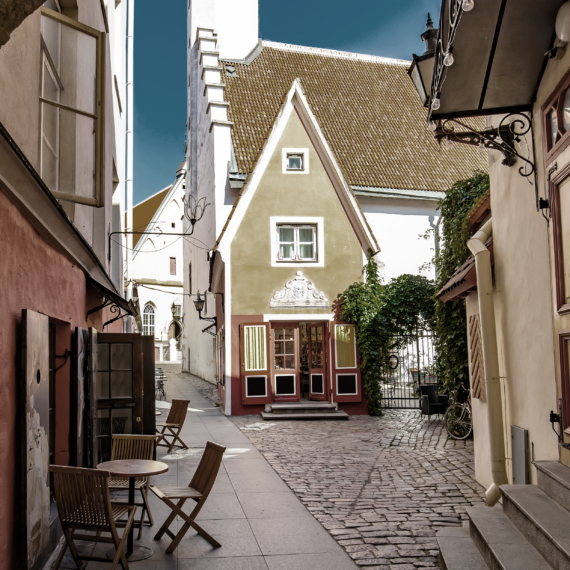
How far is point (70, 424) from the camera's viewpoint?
7.22 meters

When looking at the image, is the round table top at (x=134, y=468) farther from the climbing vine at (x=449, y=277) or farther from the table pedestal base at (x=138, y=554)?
the climbing vine at (x=449, y=277)

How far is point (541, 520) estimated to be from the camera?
436 centimetres

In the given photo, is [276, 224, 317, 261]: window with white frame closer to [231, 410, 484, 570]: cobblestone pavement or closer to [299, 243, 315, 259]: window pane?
[299, 243, 315, 259]: window pane

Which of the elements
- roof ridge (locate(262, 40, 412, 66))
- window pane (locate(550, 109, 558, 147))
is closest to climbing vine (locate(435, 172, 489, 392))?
window pane (locate(550, 109, 558, 147))

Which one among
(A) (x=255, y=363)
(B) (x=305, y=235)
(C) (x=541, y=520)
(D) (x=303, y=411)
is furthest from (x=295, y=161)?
(C) (x=541, y=520)

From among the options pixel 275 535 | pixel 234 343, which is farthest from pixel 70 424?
pixel 234 343

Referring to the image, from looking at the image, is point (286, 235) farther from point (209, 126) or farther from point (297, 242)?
point (209, 126)

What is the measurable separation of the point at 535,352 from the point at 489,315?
1.06 meters

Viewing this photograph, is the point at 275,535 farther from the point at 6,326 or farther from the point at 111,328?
the point at 111,328

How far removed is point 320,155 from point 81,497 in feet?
48.7

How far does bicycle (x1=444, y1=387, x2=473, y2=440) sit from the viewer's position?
487 inches

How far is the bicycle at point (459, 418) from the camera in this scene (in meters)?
12.4

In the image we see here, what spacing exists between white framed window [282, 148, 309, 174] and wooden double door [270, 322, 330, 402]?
4.36m

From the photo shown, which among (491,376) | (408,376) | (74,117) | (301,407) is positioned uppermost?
(74,117)
